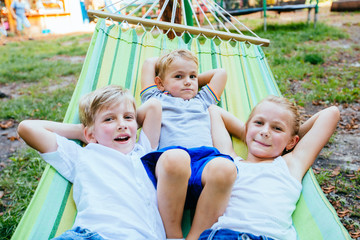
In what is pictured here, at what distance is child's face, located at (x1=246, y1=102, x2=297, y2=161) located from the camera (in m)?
1.63

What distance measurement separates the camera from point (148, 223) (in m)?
1.35

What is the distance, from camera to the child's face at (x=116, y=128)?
62.4 inches

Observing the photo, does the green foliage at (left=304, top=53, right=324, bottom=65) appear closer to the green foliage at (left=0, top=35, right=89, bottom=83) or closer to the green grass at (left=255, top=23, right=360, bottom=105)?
the green grass at (left=255, top=23, right=360, bottom=105)

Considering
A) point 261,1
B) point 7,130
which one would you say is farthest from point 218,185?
point 261,1

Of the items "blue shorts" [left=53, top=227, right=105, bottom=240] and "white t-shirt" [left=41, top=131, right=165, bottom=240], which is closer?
"blue shorts" [left=53, top=227, right=105, bottom=240]

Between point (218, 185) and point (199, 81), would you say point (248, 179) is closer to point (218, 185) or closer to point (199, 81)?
point (218, 185)

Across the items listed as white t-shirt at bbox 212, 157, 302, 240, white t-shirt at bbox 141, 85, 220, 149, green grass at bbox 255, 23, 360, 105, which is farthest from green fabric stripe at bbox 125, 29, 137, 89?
green grass at bbox 255, 23, 360, 105

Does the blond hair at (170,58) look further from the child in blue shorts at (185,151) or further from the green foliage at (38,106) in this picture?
the green foliage at (38,106)

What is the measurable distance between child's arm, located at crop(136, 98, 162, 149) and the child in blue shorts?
6cm

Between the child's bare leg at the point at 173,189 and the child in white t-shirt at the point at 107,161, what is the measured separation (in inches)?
1.5

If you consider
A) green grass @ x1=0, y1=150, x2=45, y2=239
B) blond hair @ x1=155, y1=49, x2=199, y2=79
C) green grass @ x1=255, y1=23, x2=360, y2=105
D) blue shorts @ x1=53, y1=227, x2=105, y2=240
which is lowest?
green grass @ x1=0, y1=150, x2=45, y2=239

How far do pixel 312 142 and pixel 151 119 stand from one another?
0.82m

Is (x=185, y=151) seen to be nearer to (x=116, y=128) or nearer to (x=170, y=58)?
(x=116, y=128)

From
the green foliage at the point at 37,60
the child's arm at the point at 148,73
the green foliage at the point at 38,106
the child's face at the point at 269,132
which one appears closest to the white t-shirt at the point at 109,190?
the child's face at the point at 269,132
